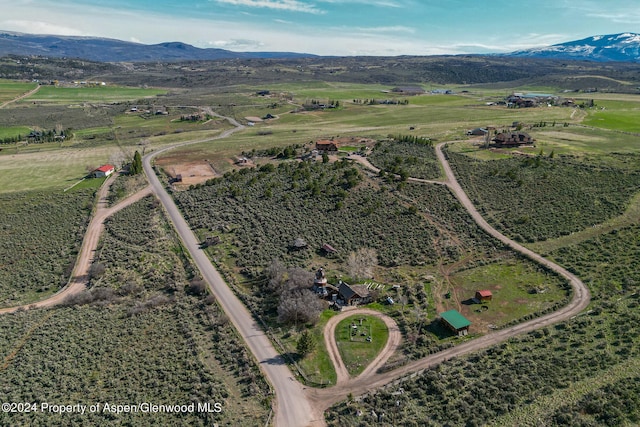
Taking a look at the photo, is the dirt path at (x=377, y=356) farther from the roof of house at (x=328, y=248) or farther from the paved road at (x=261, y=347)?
the roof of house at (x=328, y=248)

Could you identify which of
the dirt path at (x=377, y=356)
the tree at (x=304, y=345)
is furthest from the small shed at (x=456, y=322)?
the tree at (x=304, y=345)

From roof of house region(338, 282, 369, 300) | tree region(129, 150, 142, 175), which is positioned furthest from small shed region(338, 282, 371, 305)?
tree region(129, 150, 142, 175)

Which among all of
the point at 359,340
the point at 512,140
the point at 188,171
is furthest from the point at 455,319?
the point at 188,171

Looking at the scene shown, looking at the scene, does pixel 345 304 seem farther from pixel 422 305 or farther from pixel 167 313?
pixel 167 313

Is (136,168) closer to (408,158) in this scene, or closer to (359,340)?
(408,158)

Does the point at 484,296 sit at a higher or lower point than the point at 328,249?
higher

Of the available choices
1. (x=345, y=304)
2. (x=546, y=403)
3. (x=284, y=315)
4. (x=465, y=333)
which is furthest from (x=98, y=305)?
(x=546, y=403)
